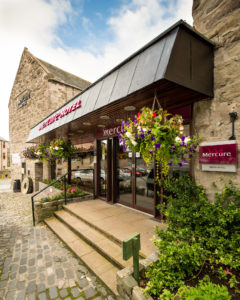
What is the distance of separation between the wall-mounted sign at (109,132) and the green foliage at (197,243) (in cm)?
313

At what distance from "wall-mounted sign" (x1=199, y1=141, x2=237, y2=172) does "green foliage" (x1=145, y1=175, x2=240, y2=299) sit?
318 mm

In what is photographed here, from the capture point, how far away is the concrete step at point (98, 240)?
107 inches

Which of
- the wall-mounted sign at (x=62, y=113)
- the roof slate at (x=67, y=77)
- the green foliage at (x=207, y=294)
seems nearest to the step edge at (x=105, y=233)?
the green foliage at (x=207, y=294)

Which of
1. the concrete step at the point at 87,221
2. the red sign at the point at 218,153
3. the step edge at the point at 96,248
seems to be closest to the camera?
the red sign at the point at 218,153

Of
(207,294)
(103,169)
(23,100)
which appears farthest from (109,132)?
(23,100)

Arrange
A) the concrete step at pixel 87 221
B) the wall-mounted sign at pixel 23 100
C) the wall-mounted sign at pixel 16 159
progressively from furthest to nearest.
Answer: the wall-mounted sign at pixel 16 159
the wall-mounted sign at pixel 23 100
the concrete step at pixel 87 221

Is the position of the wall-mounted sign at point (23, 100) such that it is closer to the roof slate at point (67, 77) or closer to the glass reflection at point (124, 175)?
the roof slate at point (67, 77)

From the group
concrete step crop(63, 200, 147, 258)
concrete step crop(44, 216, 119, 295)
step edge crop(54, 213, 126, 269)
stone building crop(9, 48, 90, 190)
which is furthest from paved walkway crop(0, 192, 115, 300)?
stone building crop(9, 48, 90, 190)

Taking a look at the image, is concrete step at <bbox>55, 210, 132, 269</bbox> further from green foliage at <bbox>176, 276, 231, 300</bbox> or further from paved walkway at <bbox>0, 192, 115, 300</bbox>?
green foliage at <bbox>176, 276, 231, 300</bbox>

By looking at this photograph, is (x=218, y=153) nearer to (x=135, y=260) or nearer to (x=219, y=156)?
(x=219, y=156)

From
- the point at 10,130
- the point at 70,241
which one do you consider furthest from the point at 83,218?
the point at 10,130

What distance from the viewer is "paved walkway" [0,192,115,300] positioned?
91.5 inches

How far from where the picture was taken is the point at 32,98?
10766 millimetres

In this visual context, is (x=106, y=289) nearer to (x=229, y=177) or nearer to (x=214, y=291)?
(x=214, y=291)
